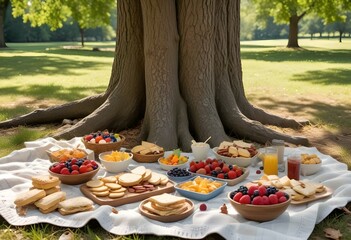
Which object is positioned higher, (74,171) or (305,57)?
(74,171)

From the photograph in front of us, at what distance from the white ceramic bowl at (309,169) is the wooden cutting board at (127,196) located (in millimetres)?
1564

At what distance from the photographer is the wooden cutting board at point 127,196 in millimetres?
4137

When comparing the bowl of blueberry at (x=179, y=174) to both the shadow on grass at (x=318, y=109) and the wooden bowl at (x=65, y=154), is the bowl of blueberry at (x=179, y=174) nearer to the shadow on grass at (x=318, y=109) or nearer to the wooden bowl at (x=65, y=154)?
the wooden bowl at (x=65, y=154)

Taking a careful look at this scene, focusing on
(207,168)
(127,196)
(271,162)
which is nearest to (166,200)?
(127,196)

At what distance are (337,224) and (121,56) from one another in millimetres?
4671

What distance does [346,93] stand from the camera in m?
11.6

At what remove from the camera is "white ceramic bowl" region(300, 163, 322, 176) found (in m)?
4.94

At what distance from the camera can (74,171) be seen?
4.55 m

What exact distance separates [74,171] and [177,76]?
9.36 ft

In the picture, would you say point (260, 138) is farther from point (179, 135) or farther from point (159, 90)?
point (159, 90)

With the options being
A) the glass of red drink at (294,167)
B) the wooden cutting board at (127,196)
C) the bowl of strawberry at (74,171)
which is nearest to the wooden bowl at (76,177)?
the bowl of strawberry at (74,171)

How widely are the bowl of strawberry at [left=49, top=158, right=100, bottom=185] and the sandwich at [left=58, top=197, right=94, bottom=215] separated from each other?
0.50m

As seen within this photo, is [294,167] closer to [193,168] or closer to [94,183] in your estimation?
[193,168]

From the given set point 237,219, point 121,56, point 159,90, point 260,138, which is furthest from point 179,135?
point 237,219
